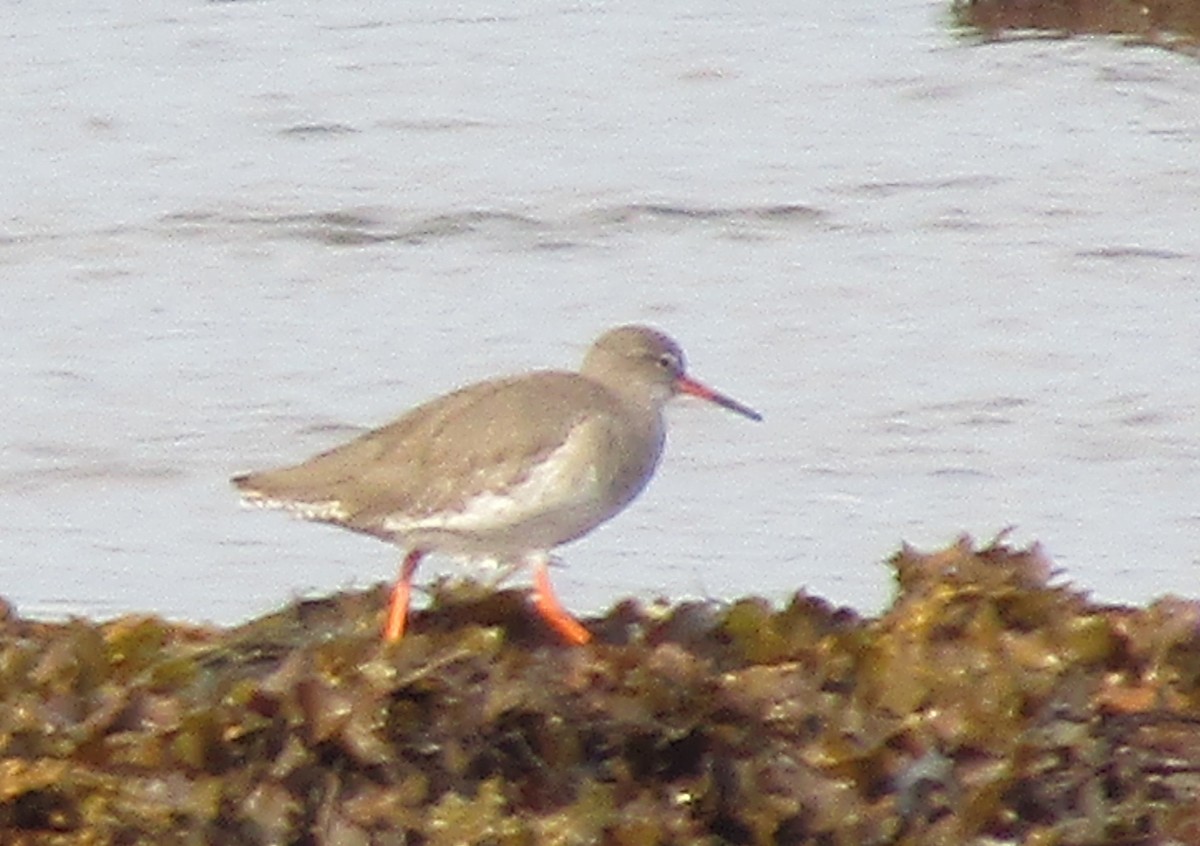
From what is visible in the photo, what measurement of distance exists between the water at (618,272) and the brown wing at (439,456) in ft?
4.37

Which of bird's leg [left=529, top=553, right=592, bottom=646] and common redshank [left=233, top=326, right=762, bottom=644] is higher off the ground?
common redshank [left=233, top=326, right=762, bottom=644]

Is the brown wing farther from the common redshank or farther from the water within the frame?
the water

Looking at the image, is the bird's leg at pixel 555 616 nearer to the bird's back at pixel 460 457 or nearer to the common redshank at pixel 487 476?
the common redshank at pixel 487 476

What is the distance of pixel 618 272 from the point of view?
9992mm

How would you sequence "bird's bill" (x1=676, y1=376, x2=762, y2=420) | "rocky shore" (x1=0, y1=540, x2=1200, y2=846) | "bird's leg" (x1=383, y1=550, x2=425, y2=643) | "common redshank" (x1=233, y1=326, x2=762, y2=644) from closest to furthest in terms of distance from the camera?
1. "rocky shore" (x1=0, y1=540, x2=1200, y2=846)
2. "bird's leg" (x1=383, y1=550, x2=425, y2=643)
3. "common redshank" (x1=233, y1=326, x2=762, y2=644)
4. "bird's bill" (x1=676, y1=376, x2=762, y2=420)

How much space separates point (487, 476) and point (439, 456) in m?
0.12

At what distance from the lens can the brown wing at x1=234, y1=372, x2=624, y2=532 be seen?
5.53 meters

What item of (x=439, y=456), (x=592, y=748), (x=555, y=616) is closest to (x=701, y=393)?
(x=439, y=456)

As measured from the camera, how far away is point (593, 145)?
11.5 metres

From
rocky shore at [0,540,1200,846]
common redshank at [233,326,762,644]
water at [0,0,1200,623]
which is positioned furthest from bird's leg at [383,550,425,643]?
water at [0,0,1200,623]

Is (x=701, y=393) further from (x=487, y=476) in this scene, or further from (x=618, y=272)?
(x=618, y=272)

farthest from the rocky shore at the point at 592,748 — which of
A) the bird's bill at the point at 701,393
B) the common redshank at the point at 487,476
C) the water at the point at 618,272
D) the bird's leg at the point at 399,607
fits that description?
the water at the point at 618,272

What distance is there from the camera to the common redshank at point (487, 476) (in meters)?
5.50

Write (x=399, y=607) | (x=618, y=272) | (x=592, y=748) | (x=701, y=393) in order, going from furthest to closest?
(x=618, y=272) → (x=701, y=393) → (x=399, y=607) → (x=592, y=748)
